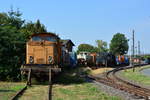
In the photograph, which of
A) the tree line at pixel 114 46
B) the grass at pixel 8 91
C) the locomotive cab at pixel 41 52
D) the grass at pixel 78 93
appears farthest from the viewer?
the tree line at pixel 114 46

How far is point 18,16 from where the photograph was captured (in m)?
26.5

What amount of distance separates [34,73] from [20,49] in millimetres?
3252

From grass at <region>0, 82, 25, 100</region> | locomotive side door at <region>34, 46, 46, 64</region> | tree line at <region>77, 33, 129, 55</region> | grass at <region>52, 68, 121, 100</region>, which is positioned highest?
tree line at <region>77, 33, 129, 55</region>

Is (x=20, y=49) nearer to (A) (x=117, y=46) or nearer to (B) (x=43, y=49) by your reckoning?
(B) (x=43, y=49)

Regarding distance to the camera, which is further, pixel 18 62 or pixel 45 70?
pixel 18 62

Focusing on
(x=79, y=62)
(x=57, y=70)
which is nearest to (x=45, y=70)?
(x=57, y=70)

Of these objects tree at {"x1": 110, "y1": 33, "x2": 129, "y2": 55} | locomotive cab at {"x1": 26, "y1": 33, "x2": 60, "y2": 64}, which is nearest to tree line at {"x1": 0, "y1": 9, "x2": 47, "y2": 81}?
locomotive cab at {"x1": 26, "y1": 33, "x2": 60, "y2": 64}

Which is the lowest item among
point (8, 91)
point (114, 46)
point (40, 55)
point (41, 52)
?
point (8, 91)

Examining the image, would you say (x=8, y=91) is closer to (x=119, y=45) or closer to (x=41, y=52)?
(x=41, y=52)

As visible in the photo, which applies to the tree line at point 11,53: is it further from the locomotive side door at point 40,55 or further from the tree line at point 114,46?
the tree line at point 114,46

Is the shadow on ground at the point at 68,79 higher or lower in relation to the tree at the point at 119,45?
lower

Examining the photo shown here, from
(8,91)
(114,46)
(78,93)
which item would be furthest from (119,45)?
(8,91)

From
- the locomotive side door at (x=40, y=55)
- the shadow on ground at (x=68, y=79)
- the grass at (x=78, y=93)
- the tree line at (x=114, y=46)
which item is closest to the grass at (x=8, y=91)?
the grass at (x=78, y=93)

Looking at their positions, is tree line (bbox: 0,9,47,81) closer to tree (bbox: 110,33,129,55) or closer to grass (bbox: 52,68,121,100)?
grass (bbox: 52,68,121,100)
